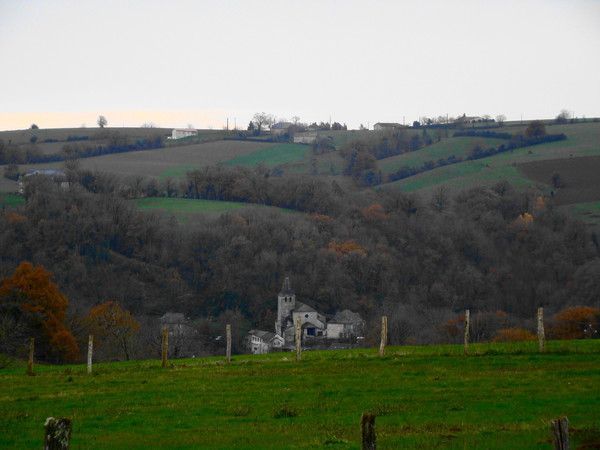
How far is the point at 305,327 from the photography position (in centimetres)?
11062

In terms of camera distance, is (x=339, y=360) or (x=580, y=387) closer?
(x=580, y=387)

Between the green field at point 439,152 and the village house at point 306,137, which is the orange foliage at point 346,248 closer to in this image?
the green field at point 439,152

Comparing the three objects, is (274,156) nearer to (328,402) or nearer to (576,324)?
(576,324)

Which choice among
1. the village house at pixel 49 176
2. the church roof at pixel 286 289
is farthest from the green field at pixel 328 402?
the village house at pixel 49 176

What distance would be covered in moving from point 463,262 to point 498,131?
53.4m

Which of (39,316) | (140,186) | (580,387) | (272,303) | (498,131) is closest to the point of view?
(580,387)

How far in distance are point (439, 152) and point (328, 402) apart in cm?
14539

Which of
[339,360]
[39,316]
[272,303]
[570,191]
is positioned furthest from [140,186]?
[339,360]

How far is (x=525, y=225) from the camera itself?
124 m

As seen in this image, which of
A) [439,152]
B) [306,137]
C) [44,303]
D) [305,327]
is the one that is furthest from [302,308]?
[306,137]

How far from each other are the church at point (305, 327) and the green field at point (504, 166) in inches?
1442

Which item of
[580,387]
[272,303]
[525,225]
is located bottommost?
[272,303]

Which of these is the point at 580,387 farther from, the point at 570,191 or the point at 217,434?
the point at 570,191

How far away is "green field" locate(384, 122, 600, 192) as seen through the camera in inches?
5423
